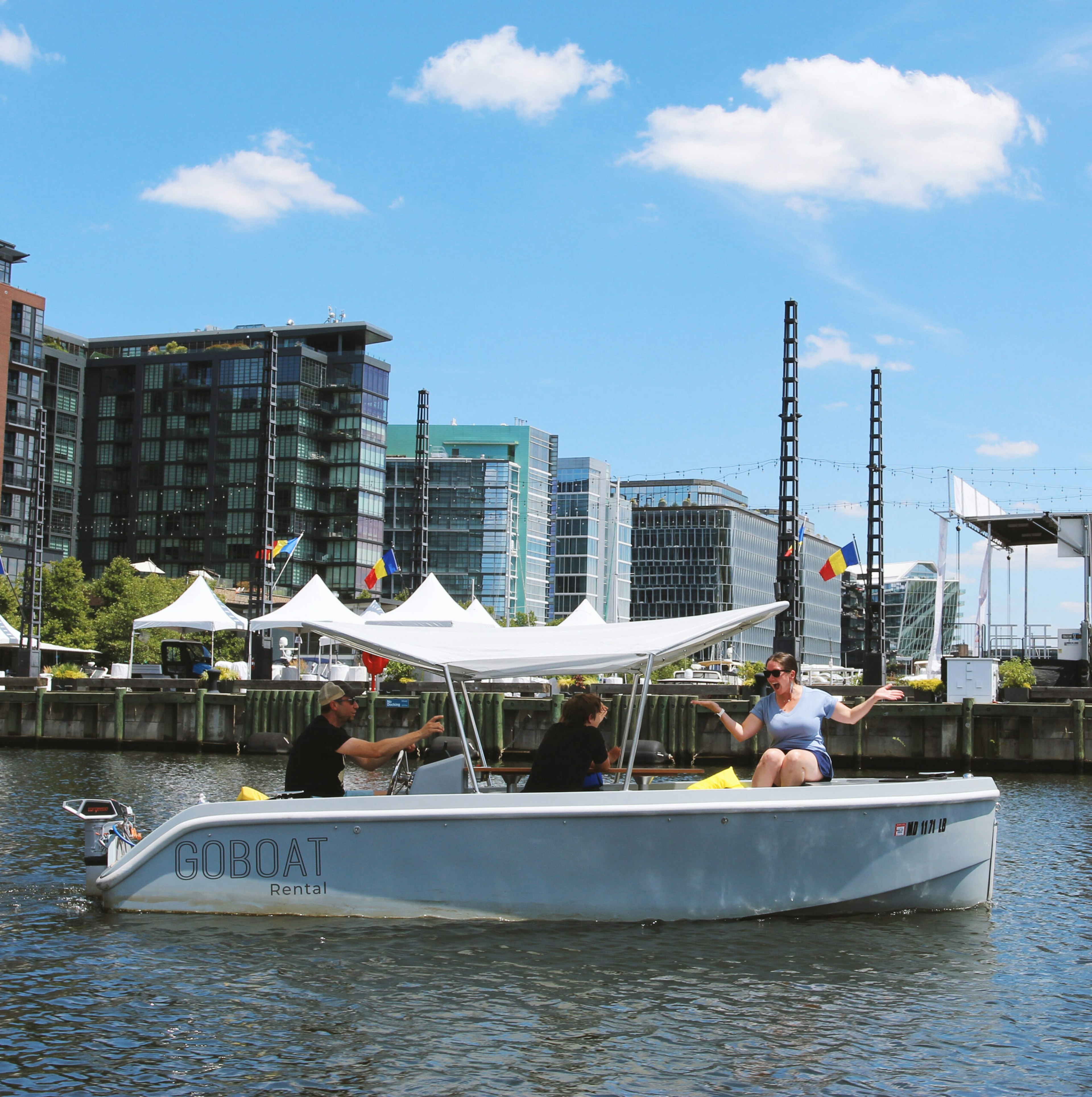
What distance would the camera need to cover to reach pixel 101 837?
10953 millimetres

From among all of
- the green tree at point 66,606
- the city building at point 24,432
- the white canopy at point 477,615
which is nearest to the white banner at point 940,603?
the white canopy at point 477,615

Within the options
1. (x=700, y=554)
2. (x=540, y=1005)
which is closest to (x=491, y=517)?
(x=700, y=554)

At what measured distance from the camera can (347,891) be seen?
10445 mm

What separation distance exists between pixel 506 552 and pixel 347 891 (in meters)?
126

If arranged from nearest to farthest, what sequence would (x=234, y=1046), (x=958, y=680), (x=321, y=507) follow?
(x=234, y=1046)
(x=958, y=680)
(x=321, y=507)

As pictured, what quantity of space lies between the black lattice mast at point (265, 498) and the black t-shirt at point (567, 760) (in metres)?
31.6

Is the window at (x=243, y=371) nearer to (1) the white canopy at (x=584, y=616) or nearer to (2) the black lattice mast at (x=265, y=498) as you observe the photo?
(2) the black lattice mast at (x=265, y=498)

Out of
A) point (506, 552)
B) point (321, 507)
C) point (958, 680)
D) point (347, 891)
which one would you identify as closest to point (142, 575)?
point (321, 507)

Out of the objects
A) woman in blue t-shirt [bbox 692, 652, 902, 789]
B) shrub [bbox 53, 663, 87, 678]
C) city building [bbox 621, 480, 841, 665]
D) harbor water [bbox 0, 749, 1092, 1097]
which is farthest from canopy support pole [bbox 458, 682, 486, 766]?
city building [bbox 621, 480, 841, 665]

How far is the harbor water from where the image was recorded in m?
7.25

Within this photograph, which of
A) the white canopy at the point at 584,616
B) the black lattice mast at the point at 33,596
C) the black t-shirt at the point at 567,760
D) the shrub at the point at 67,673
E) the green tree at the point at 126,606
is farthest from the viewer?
the green tree at the point at 126,606

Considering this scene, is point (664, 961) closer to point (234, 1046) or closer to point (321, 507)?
point (234, 1046)

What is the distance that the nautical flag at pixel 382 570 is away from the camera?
158 feet

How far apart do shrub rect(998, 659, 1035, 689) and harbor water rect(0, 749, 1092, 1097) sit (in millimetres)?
24549
